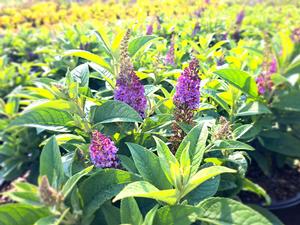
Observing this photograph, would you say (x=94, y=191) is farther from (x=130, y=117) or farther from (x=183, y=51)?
(x=183, y=51)

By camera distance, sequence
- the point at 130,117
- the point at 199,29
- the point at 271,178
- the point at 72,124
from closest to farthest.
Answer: the point at 130,117
the point at 72,124
the point at 271,178
the point at 199,29

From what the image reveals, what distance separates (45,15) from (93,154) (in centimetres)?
1058

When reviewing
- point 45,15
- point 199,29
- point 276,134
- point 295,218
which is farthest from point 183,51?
point 45,15

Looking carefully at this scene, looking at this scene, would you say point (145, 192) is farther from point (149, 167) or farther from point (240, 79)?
point (240, 79)

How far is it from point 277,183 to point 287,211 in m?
0.32

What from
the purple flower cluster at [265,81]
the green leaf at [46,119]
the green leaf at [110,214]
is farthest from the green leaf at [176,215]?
the purple flower cluster at [265,81]

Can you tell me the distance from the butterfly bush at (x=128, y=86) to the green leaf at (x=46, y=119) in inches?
10.1

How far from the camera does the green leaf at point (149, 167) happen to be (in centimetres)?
132

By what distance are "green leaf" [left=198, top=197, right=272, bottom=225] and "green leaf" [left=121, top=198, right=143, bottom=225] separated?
→ 0.20 m

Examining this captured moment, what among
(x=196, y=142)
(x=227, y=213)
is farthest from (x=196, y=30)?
(x=227, y=213)

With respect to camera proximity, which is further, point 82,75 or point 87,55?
point 82,75

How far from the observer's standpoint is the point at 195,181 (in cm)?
119

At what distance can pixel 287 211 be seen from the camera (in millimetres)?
2939

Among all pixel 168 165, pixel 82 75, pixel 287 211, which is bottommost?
pixel 287 211
